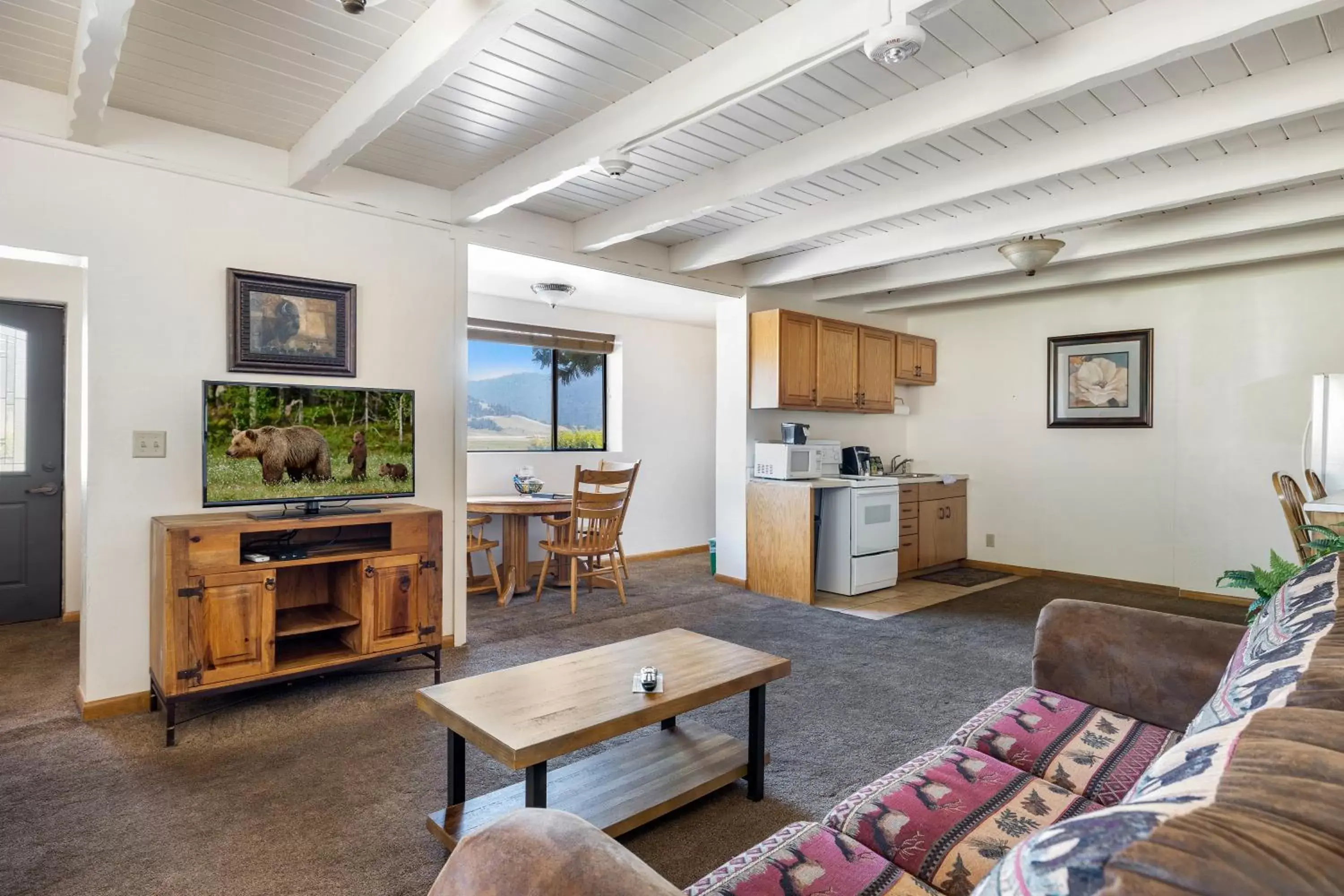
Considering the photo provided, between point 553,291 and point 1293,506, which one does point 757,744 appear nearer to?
point 1293,506

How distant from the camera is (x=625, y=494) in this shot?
5062 millimetres

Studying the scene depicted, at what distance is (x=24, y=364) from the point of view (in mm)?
4199

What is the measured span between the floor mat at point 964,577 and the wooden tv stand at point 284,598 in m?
4.04

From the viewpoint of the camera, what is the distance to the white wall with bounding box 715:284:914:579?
5.52 meters

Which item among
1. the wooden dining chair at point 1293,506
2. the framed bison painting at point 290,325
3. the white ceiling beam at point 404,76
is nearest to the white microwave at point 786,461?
the wooden dining chair at point 1293,506

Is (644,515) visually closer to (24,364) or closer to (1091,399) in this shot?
(1091,399)

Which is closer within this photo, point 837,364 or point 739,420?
point 739,420

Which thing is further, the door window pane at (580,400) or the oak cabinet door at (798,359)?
the door window pane at (580,400)

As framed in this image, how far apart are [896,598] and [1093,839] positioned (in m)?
4.82

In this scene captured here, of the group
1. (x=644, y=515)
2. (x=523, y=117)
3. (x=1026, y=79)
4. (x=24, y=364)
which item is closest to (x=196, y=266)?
(x=523, y=117)

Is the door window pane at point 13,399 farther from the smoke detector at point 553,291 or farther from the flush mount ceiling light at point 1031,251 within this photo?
the flush mount ceiling light at point 1031,251

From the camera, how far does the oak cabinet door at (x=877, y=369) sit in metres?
5.98

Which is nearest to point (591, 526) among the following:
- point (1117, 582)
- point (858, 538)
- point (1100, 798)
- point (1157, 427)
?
point (858, 538)

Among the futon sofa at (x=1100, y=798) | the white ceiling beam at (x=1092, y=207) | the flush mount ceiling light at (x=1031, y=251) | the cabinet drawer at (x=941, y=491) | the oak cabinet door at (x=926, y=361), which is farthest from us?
the oak cabinet door at (x=926, y=361)
